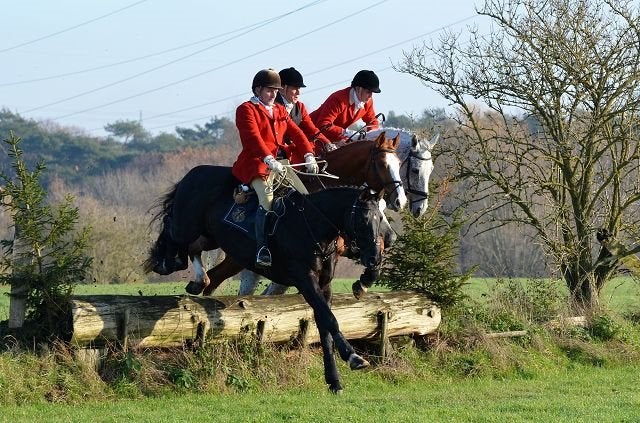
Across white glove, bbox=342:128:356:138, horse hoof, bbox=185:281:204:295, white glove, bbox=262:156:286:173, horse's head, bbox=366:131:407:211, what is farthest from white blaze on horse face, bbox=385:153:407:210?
horse hoof, bbox=185:281:204:295

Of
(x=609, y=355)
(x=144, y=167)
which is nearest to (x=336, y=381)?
(x=609, y=355)

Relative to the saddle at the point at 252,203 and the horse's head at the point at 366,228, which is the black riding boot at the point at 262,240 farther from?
the horse's head at the point at 366,228

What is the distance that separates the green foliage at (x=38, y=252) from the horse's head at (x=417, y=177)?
13.3 ft

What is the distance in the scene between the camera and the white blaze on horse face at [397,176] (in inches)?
480

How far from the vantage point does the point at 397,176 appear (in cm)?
1245

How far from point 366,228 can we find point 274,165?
4.92 ft

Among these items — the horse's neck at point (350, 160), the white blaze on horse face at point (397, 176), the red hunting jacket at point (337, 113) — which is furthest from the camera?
the red hunting jacket at point (337, 113)

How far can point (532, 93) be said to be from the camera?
1739 cm

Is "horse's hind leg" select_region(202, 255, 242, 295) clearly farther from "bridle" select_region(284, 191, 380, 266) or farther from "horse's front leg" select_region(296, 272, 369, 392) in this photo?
"horse's front leg" select_region(296, 272, 369, 392)

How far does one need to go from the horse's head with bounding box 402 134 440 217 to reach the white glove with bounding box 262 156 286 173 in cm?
202

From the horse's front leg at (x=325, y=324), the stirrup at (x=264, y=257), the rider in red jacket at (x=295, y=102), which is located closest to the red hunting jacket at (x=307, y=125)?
the rider in red jacket at (x=295, y=102)

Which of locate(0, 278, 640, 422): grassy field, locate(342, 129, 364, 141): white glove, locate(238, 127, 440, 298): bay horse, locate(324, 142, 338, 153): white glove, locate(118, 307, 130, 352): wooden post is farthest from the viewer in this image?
locate(342, 129, 364, 141): white glove

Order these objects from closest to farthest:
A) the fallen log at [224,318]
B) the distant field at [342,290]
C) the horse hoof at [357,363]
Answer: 1. the horse hoof at [357,363]
2. the fallen log at [224,318]
3. the distant field at [342,290]

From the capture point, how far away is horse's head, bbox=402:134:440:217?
13453 mm
